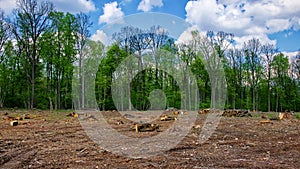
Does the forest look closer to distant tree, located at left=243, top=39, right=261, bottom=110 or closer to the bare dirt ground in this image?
distant tree, located at left=243, top=39, right=261, bottom=110

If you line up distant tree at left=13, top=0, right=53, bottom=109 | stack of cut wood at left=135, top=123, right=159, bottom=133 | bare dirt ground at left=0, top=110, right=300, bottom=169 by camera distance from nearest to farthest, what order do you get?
bare dirt ground at left=0, top=110, right=300, bottom=169, stack of cut wood at left=135, top=123, right=159, bottom=133, distant tree at left=13, top=0, right=53, bottom=109

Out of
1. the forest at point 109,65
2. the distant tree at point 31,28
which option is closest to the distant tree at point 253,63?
the forest at point 109,65

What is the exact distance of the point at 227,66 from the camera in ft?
140

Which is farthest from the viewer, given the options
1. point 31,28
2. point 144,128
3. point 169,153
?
point 31,28

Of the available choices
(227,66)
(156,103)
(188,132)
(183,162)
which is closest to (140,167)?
(183,162)

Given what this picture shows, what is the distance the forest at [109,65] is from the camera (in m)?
30.2

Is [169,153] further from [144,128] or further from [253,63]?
[253,63]

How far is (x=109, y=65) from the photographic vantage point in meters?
34.3

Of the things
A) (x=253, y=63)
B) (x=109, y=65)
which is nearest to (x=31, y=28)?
(x=109, y=65)

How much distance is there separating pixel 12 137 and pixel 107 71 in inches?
1064

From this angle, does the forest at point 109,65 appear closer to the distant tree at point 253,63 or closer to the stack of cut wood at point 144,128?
the distant tree at point 253,63

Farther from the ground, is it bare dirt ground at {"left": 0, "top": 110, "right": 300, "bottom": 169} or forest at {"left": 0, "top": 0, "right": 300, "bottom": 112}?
forest at {"left": 0, "top": 0, "right": 300, "bottom": 112}

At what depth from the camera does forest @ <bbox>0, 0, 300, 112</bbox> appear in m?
30.2

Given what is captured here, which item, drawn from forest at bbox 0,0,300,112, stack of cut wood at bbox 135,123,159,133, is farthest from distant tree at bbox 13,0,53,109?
stack of cut wood at bbox 135,123,159,133
